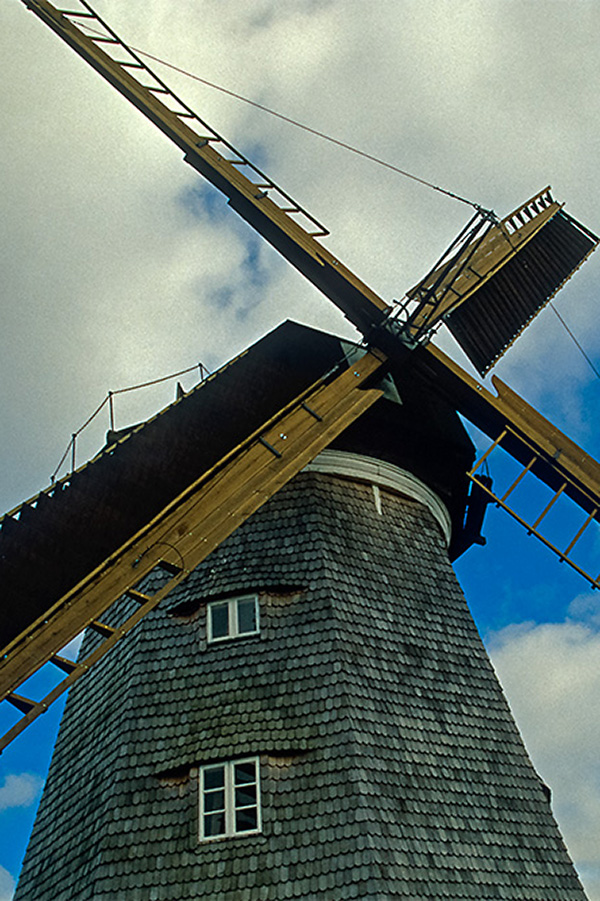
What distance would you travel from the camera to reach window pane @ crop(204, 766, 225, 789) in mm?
8375

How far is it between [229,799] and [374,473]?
4.41 metres

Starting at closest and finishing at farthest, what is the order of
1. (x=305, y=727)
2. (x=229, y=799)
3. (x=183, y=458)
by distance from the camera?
(x=229, y=799)
(x=305, y=727)
(x=183, y=458)

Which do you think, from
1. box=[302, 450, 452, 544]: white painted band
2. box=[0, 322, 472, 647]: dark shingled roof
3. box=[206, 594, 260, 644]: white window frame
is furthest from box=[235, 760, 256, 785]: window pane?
box=[302, 450, 452, 544]: white painted band

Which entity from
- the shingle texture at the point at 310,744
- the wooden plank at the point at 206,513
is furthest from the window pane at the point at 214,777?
the wooden plank at the point at 206,513

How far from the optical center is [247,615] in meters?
9.63

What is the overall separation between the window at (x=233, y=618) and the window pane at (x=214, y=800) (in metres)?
1.62

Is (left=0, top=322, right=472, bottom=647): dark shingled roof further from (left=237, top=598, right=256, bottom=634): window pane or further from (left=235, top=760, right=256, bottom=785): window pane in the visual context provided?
(left=235, top=760, right=256, bottom=785): window pane

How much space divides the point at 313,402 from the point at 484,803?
4.40 m

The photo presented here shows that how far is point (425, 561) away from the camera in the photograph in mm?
10977

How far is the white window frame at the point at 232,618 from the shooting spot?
946 cm

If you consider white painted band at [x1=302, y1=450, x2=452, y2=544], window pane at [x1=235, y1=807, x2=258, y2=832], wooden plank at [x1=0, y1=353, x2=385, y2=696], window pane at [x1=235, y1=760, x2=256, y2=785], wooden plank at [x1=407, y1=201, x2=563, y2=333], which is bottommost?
window pane at [x1=235, y1=807, x2=258, y2=832]

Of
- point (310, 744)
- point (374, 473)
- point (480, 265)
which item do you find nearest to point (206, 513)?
point (310, 744)

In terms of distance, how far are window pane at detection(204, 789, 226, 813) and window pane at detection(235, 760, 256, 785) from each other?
7.0 inches

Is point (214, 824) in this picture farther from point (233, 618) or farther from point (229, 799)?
point (233, 618)
